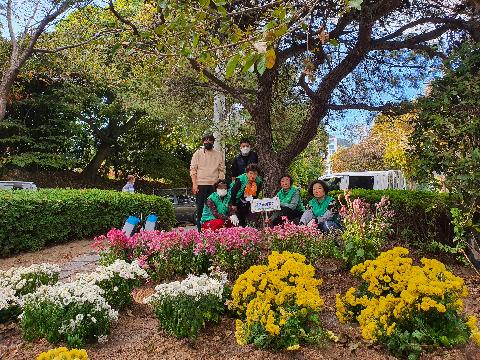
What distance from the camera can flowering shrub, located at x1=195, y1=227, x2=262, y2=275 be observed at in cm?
529

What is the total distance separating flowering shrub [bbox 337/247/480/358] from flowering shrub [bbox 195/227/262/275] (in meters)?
1.74

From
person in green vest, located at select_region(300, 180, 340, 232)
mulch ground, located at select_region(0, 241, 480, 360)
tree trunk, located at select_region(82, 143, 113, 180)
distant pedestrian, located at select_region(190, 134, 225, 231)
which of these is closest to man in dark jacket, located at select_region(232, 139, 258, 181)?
distant pedestrian, located at select_region(190, 134, 225, 231)

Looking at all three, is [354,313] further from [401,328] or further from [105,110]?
[105,110]

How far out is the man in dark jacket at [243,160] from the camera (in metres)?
8.62

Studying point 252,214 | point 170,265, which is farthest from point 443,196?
point 170,265

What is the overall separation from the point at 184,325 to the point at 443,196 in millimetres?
4944

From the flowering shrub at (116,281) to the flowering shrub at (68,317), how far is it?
43 cm

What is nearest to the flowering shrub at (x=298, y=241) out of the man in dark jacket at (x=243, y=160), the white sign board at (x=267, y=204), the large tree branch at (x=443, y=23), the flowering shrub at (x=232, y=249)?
the flowering shrub at (x=232, y=249)

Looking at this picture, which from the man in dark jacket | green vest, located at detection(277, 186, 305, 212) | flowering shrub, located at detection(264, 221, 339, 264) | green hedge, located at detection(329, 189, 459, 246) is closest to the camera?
flowering shrub, located at detection(264, 221, 339, 264)

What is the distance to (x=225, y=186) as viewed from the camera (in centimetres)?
736

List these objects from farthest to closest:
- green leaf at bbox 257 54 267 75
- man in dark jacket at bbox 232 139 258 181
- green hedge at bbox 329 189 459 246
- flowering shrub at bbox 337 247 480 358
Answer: man in dark jacket at bbox 232 139 258 181
green hedge at bbox 329 189 459 246
flowering shrub at bbox 337 247 480 358
green leaf at bbox 257 54 267 75

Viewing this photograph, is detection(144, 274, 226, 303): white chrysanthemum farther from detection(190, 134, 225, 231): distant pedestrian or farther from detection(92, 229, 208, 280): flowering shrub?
detection(190, 134, 225, 231): distant pedestrian

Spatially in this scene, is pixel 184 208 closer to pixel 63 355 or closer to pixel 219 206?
pixel 219 206

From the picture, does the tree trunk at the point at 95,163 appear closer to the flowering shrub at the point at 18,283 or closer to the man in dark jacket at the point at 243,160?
the man in dark jacket at the point at 243,160
